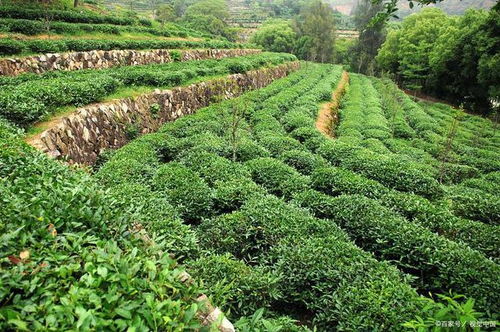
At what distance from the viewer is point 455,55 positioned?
41656mm

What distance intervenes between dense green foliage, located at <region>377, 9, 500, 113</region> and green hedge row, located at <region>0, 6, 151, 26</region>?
1386 inches

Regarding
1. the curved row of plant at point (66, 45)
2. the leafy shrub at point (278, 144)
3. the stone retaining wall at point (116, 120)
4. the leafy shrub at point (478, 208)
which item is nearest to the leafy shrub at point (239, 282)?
the stone retaining wall at point (116, 120)

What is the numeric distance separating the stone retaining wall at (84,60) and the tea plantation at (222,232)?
96cm

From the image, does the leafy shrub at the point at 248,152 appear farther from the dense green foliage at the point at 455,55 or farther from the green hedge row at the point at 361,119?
the dense green foliage at the point at 455,55

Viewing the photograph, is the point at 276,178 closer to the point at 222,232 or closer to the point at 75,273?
the point at 222,232

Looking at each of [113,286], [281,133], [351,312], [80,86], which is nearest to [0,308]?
[113,286]

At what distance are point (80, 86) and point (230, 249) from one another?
9.63 m

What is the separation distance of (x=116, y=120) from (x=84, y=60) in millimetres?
8775

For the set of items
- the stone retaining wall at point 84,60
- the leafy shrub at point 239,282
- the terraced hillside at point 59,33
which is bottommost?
the leafy shrub at point 239,282

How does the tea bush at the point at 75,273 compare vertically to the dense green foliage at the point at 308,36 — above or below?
below

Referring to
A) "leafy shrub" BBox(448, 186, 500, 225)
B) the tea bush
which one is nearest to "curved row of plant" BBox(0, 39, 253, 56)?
the tea bush

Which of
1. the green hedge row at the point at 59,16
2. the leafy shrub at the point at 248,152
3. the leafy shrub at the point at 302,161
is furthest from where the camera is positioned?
the green hedge row at the point at 59,16

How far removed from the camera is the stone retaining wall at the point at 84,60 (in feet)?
48.8

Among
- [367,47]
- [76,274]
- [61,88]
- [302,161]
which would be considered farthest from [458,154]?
[367,47]
